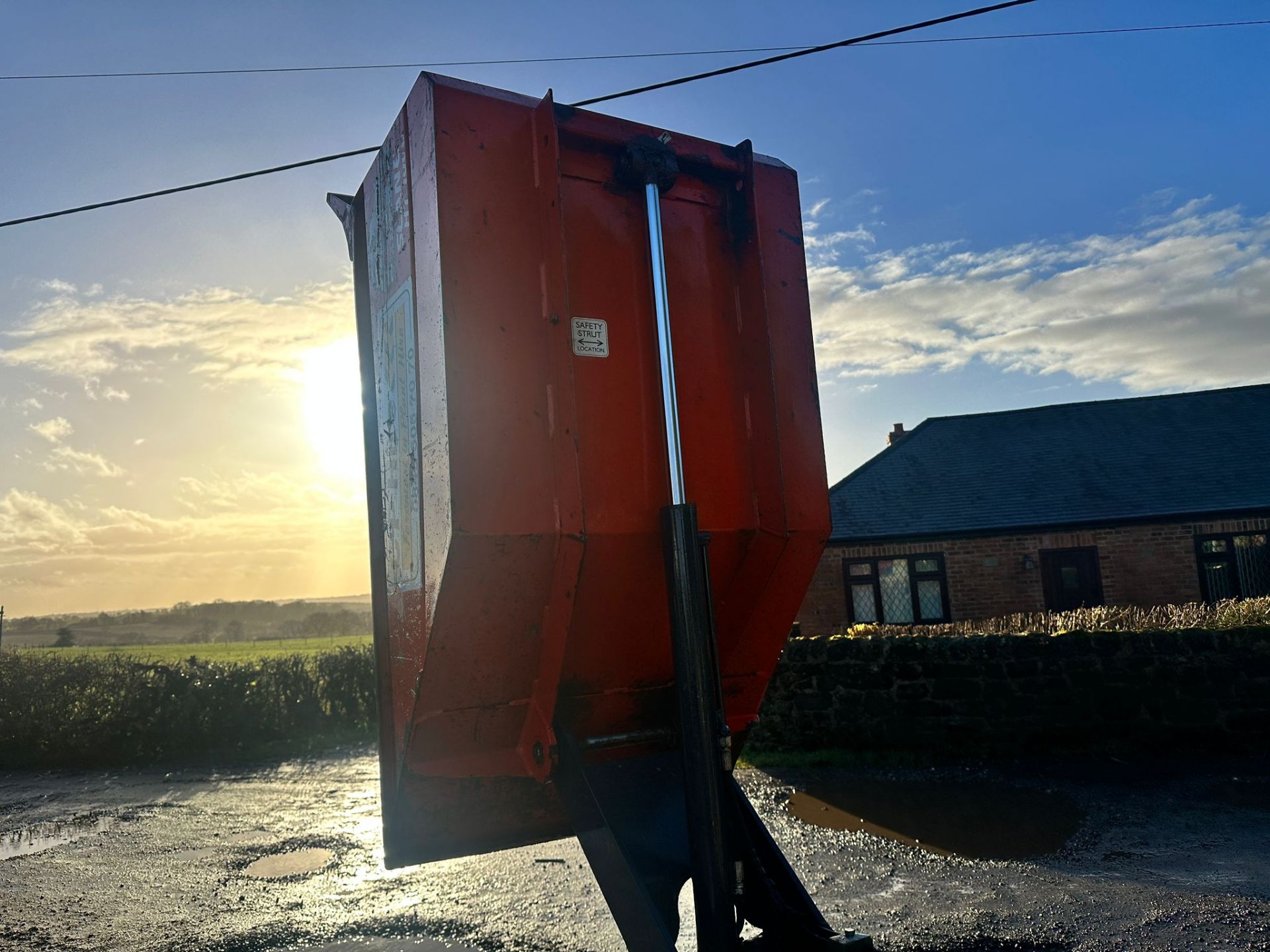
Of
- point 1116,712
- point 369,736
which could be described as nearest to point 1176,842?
point 1116,712

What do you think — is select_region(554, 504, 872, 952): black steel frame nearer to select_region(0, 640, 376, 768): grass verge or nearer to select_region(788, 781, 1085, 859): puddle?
select_region(788, 781, 1085, 859): puddle

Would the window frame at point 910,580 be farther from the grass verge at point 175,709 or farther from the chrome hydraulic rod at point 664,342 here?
the chrome hydraulic rod at point 664,342

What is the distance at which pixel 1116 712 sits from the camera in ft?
29.7

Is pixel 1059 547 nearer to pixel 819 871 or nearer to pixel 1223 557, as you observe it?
pixel 1223 557

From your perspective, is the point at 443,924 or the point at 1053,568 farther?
the point at 1053,568

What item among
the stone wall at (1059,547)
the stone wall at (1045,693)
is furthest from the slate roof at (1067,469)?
the stone wall at (1045,693)

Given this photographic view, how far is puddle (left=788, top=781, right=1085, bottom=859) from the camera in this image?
6.37m

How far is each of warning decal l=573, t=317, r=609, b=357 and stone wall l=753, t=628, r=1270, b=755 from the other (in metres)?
7.16

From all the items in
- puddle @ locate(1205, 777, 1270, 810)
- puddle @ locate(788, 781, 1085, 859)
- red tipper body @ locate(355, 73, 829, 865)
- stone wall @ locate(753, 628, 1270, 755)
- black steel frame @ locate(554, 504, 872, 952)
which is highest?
red tipper body @ locate(355, 73, 829, 865)

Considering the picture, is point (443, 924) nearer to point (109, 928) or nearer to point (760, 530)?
point (109, 928)

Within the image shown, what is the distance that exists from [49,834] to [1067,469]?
21.7 meters

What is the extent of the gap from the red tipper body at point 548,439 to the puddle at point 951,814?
3.80m

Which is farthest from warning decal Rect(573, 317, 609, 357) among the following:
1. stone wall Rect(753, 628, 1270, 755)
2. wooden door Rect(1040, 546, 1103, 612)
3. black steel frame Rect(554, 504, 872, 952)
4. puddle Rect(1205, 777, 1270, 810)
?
wooden door Rect(1040, 546, 1103, 612)

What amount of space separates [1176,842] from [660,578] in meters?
5.34
